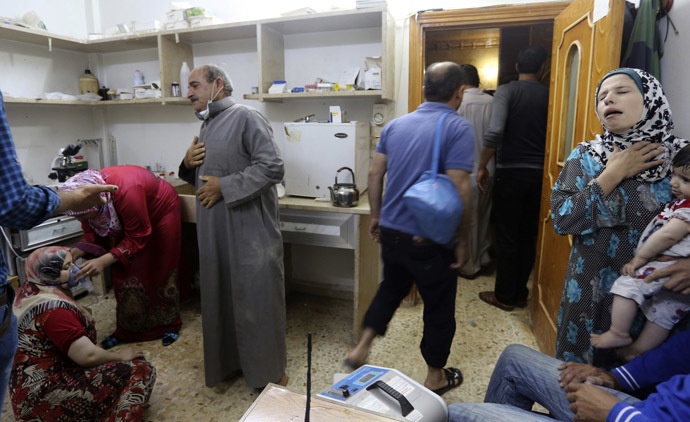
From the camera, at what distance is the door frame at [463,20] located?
2.33 m

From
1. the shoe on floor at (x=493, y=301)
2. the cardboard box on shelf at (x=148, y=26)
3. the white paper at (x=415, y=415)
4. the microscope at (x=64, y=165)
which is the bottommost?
the shoe on floor at (x=493, y=301)

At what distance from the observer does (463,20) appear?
8.07 ft

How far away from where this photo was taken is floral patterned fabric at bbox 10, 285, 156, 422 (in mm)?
1541

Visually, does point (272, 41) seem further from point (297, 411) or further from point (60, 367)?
point (297, 411)

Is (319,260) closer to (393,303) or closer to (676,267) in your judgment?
(393,303)

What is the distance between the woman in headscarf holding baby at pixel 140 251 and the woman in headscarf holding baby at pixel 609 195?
201cm

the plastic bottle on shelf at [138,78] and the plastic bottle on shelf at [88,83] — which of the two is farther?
the plastic bottle on shelf at [88,83]

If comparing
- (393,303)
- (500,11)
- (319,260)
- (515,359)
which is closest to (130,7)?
(319,260)

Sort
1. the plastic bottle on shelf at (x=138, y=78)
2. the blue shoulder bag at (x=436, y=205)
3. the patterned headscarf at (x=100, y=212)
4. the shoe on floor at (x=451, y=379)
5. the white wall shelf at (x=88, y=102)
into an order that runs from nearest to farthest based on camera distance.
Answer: the blue shoulder bag at (x=436, y=205) → the shoe on floor at (x=451, y=379) → the patterned headscarf at (x=100, y=212) → the white wall shelf at (x=88, y=102) → the plastic bottle on shelf at (x=138, y=78)

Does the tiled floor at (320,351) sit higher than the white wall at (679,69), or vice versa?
the white wall at (679,69)

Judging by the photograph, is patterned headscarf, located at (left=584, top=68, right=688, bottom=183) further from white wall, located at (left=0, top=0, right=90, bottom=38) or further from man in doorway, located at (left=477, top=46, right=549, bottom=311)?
white wall, located at (left=0, top=0, right=90, bottom=38)

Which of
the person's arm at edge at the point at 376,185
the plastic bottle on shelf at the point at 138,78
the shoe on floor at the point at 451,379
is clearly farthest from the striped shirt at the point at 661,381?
the plastic bottle on shelf at the point at 138,78

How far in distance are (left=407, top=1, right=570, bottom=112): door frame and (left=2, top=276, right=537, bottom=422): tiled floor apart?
4.61 feet

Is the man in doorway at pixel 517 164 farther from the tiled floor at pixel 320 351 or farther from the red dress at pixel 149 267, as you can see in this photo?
the red dress at pixel 149 267
